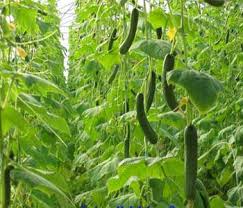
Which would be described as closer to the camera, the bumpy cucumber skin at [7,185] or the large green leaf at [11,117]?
the bumpy cucumber skin at [7,185]

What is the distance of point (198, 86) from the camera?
5.39ft

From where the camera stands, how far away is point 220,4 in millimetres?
1727

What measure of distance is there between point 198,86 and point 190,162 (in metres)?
0.21

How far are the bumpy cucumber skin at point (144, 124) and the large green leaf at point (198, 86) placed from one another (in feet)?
1.15

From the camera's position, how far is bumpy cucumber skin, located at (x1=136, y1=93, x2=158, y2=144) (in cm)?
200

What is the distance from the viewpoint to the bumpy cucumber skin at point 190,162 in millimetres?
1671

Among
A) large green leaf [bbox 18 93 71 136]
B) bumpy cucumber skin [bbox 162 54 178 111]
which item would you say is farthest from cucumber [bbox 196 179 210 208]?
large green leaf [bbox 18 93 71 136]

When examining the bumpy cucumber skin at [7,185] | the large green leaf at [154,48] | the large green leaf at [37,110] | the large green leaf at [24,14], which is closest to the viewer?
the bumpy cucumber skin at [7,185]

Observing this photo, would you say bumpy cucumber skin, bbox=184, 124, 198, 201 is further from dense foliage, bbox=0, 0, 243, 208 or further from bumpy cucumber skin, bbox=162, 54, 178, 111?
bumpy cucumber skin, bbox=162, 54, 178, 111

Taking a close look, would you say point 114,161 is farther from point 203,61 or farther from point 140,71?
point 203,61

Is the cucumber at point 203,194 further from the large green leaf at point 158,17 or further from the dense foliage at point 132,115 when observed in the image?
the large green leaf at point 158,17

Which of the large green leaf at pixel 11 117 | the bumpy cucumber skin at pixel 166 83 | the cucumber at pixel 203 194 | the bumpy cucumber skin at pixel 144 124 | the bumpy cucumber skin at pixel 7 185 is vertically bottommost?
the cucumber at pixel 203 194

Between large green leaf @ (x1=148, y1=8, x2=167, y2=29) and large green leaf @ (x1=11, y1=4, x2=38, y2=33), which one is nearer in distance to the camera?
large green leaf @ (x1=148, y1=8, x2=167, y2=29)

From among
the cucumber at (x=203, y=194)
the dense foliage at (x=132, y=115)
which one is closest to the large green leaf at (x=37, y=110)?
the dense foliage at (x=132, y=115)
